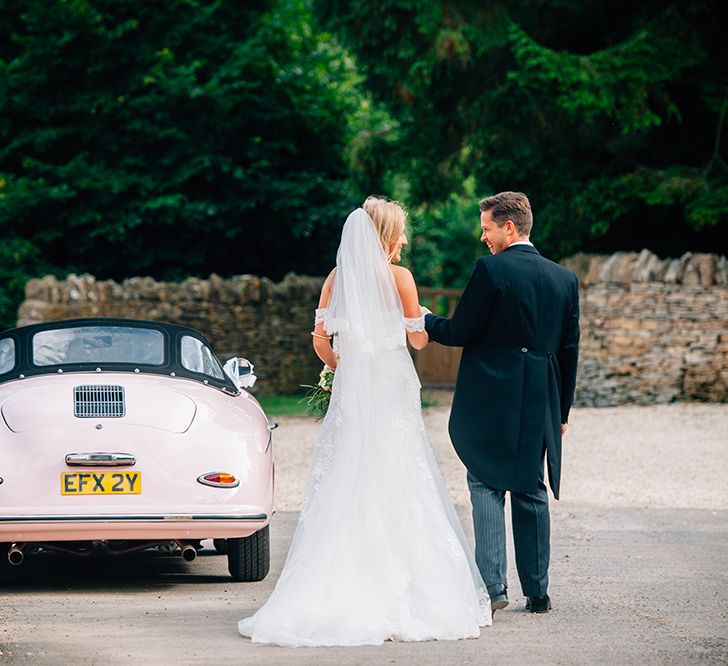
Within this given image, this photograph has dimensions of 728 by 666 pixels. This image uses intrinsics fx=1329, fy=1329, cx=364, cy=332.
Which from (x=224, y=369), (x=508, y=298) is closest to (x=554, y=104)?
(x=224, y=369)

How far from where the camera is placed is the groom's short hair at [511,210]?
21.6 feet

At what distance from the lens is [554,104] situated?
2028 centimetres

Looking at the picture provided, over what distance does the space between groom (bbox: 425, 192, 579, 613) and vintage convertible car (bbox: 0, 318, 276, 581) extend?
139 centimetres

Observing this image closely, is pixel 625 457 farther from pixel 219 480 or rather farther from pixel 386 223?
pixel 386 223

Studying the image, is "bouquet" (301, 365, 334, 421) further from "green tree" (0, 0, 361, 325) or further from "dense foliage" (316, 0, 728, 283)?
"green tree" (0, 0, 361, 325)

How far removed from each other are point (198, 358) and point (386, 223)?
2047mm

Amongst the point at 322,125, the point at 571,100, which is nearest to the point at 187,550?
the point at 571,100

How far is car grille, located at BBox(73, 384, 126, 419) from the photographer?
283 inches

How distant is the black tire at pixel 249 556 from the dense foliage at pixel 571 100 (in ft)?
42.2

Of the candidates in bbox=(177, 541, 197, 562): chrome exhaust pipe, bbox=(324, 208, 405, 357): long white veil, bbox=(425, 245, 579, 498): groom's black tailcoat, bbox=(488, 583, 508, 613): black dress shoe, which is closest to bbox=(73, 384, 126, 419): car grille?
bbox=(177, 541, 197, 562): chrome exhaust pipe

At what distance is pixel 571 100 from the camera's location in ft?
62.8

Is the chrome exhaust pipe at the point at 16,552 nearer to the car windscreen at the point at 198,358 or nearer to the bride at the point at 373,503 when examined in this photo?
the car windscreen at the point at 198,358

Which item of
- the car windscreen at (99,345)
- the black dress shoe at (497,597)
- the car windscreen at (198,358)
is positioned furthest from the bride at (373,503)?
the car windscreen at (99,345)

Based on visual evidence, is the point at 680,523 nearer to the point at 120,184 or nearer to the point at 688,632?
the point at 688,632
